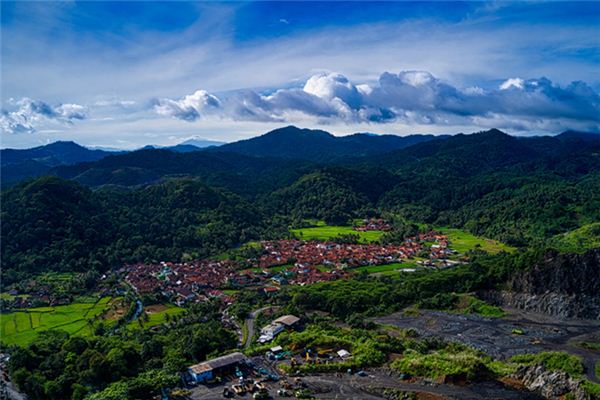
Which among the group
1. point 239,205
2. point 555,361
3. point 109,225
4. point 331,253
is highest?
point 239,205

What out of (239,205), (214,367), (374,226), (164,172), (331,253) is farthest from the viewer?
(164,172)

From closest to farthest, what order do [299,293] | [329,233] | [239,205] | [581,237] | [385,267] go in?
[299,293] → [385,267] → [581,237] → [329,233] → [239,205]

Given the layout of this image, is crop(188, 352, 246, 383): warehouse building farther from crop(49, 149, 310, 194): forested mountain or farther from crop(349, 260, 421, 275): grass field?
crop(49, 149, 310, 194): forested mountain

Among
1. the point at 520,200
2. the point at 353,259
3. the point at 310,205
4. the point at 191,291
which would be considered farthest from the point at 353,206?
the point at 191,291

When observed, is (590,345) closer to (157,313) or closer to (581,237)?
(157,313)

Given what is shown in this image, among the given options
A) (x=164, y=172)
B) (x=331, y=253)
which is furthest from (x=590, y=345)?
(x=164, y=172)

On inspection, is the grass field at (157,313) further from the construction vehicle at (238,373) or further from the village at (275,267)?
the construction vehicle at (238,373)

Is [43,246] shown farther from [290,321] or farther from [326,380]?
[326,380]
